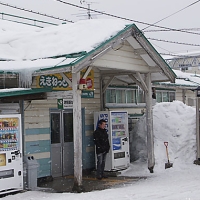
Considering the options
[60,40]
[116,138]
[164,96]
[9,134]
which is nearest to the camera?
[9,134]

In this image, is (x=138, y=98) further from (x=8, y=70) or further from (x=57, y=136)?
(x=8, y=70)

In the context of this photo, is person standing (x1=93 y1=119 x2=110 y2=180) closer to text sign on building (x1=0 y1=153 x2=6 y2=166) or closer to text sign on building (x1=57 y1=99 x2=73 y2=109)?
text sign on building (x1=57 y1=99 x2=73 y2=109)

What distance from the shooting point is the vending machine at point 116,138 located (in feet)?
44.3

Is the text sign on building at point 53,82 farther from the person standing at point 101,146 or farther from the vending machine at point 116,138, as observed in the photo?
the vending machine at point 116,138

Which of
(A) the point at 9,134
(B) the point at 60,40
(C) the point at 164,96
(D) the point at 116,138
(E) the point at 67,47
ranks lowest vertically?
(D) the point at 116,138

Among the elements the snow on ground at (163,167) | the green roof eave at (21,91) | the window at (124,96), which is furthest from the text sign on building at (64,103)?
the window at (124,96)

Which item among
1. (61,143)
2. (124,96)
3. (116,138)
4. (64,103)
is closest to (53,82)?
(64,103)

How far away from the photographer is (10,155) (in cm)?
991

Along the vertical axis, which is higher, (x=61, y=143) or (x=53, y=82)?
(x=53, y=82)

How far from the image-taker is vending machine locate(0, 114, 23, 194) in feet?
31.9

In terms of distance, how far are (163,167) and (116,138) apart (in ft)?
5.78

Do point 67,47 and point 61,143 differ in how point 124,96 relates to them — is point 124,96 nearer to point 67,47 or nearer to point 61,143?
point 61,143

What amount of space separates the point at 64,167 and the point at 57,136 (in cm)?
104

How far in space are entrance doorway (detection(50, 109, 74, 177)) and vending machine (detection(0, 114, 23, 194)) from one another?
9.80 ft
